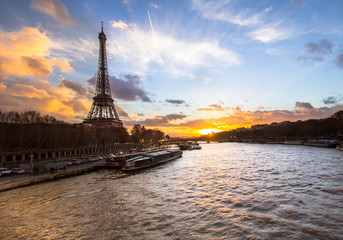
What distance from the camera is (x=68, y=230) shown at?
1412 centimetres

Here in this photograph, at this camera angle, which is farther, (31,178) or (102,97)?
(102,97)

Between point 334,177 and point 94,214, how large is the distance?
29.2m

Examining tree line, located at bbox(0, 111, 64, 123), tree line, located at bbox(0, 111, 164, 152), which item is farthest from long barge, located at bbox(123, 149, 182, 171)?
tree line, located at bbox(0, 111, 64, 123)

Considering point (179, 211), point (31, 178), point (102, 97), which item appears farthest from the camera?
point (102, 97)

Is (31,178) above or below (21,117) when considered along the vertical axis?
below

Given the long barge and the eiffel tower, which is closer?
the long barge

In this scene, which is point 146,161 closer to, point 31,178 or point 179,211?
point 31,178

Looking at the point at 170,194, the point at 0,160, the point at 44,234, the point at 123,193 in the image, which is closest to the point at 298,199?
the point at 170,194

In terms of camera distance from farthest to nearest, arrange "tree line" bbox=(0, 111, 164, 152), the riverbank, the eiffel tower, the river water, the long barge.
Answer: the eiffel tower → "tree line" bbox=(0, 111, 164, 152) → the long barge → the riverbank → the river water

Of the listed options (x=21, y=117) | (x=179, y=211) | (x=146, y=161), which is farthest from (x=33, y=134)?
(x=179, y=211)

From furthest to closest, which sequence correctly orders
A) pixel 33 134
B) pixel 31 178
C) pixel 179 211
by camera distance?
pixel 33 134, pixel 31 178, pixel 179 211

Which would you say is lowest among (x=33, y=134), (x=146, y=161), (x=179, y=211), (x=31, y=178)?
(x=179, y=211)

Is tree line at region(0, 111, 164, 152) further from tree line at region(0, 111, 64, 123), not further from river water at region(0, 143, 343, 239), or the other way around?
river water at region(0, 143, 343, 239)

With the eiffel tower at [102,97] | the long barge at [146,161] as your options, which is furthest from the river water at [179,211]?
the eiffel tower at [102,97]
